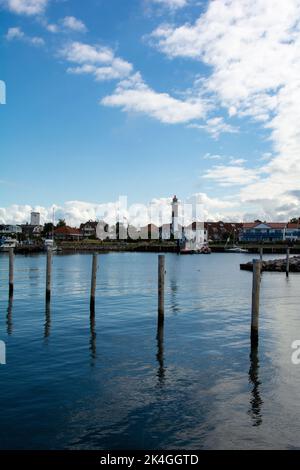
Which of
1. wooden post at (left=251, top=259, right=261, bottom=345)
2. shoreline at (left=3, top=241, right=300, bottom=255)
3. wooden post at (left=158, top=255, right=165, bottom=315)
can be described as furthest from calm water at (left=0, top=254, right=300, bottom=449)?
shoreline at (left=3, top=241, right=300, bottom=255)

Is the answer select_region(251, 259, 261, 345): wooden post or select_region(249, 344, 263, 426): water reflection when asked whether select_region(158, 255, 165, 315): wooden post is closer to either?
select_region(251, 259, 261, 345): wooden post

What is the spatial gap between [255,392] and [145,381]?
324 cm

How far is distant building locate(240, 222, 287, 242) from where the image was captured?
603 feet

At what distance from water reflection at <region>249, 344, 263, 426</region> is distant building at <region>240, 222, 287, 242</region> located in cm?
17282

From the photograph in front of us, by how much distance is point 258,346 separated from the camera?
17.8 metres

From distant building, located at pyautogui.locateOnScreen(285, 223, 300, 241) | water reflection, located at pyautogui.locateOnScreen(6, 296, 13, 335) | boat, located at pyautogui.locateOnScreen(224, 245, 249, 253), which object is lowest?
water reflection, located at pyautogui.locateOnScreen(6, 296, 13, 335)

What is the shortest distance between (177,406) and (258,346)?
739cm

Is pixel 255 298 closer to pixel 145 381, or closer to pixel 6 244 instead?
pixel 145 381

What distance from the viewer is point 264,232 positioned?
18612 centimetres

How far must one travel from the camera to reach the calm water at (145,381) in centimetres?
989

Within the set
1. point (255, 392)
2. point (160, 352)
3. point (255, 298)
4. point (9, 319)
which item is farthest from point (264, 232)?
point (255, 392)
